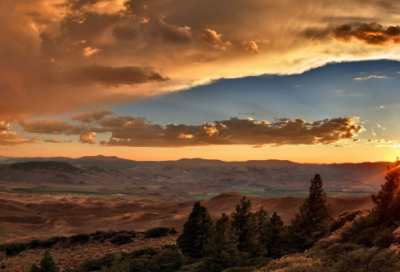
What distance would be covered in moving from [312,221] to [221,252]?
49.8 feet

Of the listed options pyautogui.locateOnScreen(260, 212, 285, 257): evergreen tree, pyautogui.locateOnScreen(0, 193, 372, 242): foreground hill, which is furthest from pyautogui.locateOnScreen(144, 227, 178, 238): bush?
pyautogui.locateOnScreen(0, 193, 372, 242): foreground hill

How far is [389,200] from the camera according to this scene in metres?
19.6

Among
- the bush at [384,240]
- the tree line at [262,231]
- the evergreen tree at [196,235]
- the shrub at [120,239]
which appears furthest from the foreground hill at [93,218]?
the bush at [384,240]

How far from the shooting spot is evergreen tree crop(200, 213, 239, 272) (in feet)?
68.1

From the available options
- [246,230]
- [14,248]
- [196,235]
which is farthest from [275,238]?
[14,248]

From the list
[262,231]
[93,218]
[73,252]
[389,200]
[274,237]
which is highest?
[389,200]

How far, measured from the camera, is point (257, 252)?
26.3 m

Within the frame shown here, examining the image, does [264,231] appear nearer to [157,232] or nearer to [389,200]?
[389,200]

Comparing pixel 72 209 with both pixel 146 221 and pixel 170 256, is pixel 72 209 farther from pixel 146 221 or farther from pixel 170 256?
pixel 170 256

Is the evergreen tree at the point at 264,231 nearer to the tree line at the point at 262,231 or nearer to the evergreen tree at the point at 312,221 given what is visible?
the tree line at the point at 262,231

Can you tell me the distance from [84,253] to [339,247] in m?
32.9

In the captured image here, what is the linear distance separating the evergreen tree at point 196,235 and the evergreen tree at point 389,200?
55.3 feet

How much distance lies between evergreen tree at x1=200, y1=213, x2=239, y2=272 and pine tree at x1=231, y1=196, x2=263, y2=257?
173 inches

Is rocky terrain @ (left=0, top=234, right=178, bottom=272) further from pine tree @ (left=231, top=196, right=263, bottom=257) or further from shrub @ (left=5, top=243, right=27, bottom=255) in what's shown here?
pine tree @ (left=231, top=196, right=263, bottom=257)
